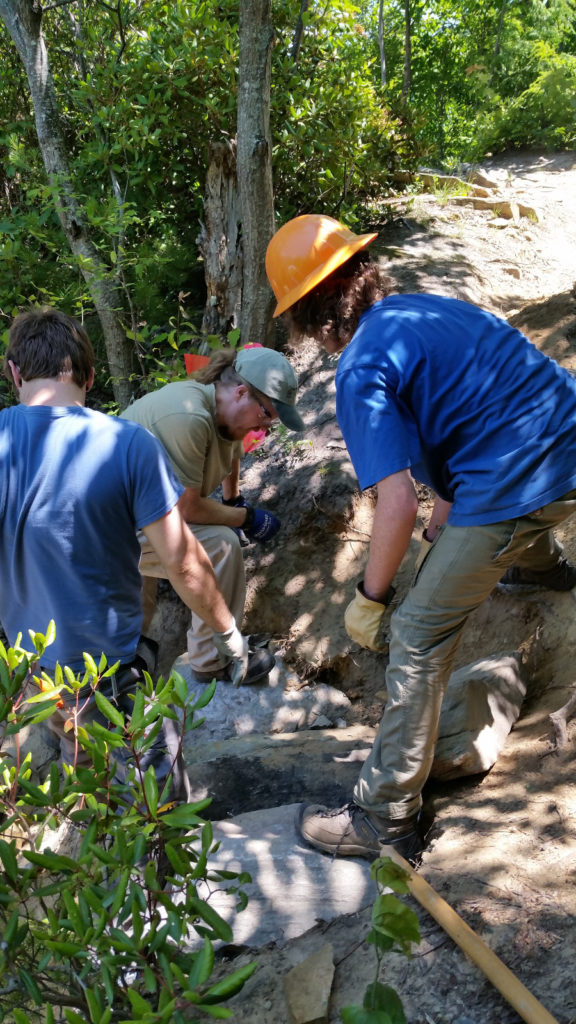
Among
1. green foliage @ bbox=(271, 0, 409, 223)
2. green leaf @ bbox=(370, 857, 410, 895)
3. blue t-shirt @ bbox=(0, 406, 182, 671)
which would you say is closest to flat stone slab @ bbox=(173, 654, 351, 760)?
blue t-shirt @ bbox=(0, 406, 182, 671)

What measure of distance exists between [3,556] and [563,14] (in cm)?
1612

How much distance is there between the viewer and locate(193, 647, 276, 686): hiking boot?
3975 mm

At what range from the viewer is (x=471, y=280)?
622 cm

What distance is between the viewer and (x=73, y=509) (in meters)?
2.13

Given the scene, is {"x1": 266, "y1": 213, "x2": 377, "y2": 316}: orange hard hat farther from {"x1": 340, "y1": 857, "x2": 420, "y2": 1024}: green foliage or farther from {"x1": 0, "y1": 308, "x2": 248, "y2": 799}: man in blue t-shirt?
{"x1": 340, "y1": 857, "x2": 420, "y2": 1024}: green foliage

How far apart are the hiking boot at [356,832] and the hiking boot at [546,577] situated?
1.25 metres

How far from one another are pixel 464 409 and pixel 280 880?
69.4 inches

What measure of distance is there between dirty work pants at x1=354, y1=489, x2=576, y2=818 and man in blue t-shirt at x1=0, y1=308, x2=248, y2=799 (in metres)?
0.73

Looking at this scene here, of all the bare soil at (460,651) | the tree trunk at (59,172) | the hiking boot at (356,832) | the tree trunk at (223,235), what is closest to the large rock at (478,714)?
the bare soil at (460,651)

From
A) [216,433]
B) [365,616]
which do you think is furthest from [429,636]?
[216,433]

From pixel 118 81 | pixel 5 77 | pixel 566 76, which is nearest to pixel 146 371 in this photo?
pixel 118 81

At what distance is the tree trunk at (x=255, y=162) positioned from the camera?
4.30 meters

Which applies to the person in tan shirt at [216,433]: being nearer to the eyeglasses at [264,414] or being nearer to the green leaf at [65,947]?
the eyeglasses at [264,414]

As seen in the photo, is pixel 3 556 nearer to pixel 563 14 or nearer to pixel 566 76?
pixel 566 76
